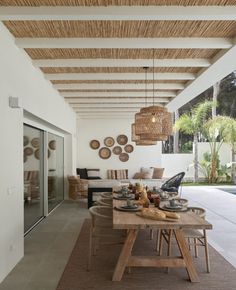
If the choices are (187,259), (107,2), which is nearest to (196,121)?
(187,259)

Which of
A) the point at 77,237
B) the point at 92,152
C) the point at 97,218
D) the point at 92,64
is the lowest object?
the point at 77,237

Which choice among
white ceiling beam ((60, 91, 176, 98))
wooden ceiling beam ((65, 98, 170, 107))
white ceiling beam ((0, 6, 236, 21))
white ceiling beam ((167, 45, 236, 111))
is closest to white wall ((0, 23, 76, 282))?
white ceiling beam ((0, 6, 236, 21))

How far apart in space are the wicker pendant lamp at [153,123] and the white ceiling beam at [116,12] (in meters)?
1.81

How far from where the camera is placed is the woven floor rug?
3.39 meters

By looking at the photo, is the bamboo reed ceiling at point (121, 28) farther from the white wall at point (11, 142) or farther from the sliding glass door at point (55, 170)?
the sliding glass door at point (55, 170)

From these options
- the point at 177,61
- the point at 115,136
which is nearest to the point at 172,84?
the point at 177,61

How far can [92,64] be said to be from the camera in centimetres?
490

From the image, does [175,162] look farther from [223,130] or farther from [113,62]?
[113,62]

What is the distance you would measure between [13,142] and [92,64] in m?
1.85

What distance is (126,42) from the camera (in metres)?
4.06

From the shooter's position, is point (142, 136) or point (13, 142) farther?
point (142, 136)

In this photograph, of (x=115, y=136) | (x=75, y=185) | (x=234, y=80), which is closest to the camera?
(x=75, y=185)

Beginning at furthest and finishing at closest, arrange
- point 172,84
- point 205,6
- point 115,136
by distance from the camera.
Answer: point 115,136
point 172,84
point 205,6

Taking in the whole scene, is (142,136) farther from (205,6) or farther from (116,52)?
(205,6)
